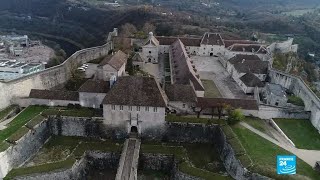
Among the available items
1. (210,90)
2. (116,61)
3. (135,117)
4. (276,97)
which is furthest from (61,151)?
(276,97)

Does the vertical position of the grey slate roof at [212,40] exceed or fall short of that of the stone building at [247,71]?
it exceeds it

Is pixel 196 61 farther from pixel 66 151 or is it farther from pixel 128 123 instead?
pixel 66 151

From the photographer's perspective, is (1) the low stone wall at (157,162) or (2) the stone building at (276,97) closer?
(1) the low stone wall at (157,162)

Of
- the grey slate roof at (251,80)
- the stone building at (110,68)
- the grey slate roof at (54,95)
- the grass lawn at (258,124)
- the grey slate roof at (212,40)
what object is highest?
the grey slate roof at (212,40)

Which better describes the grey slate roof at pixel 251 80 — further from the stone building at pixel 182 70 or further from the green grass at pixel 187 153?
the green grass at pixel 187 153

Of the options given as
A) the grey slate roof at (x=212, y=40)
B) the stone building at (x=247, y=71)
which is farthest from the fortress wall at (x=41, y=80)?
the stone building at (x=247, y=71)

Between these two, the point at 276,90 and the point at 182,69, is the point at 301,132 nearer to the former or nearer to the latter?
the point at 276,90

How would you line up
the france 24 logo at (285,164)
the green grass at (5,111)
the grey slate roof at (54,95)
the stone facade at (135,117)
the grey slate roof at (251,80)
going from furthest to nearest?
1. the grey slate roof at (251,80)
2. the grey slate roof at (54,95)
3. the green grass at (5,111)
4. the stone facade at (135,117)
5. the france 24 logo at (285,164)

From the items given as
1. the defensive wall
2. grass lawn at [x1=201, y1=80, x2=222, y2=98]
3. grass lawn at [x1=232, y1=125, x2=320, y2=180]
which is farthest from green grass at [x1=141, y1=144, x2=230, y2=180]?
grass lawn at [x1=201, y1=80, x2=222, y2=98]

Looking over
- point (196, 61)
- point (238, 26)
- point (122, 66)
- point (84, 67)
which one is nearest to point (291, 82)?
point (196, 61)
